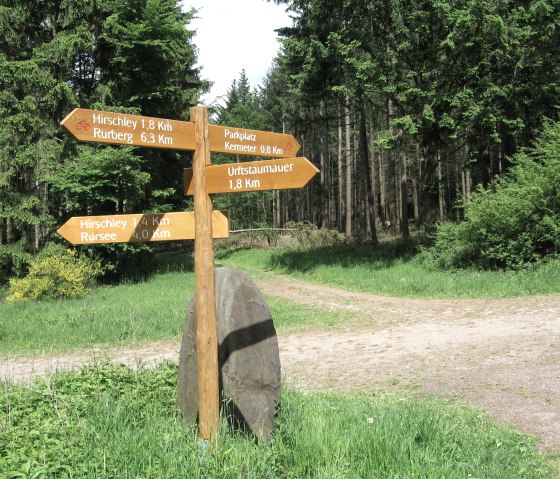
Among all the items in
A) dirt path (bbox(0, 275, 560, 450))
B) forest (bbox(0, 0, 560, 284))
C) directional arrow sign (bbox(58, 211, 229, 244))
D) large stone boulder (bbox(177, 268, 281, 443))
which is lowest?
dirt path (bbox(0, 275, 560, 450))

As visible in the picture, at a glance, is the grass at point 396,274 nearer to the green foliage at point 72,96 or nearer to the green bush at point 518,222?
the green bush at point 518,222

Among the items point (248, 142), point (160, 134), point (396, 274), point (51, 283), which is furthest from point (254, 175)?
point (51, 283)

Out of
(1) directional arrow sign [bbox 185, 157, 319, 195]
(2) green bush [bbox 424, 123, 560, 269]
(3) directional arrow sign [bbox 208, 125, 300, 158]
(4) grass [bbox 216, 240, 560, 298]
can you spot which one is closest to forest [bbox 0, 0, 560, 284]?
(2) green bush [bbox 424, 123, 560, 269]

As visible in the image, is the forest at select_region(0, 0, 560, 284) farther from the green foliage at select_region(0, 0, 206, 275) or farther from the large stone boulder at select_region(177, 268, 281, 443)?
the large stone boulder at select_region(177, 268, 281, 443)

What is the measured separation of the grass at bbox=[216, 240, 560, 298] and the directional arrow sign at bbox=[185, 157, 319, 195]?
9850mm

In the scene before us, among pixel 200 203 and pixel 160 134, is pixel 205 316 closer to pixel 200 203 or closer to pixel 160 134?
pixel 200 203

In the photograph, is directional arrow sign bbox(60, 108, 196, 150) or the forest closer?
directional arrow sign bbox(60, 108, 196, 150)

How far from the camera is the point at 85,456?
10.4 ft

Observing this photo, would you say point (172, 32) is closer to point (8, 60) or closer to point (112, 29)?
point (112, 29)

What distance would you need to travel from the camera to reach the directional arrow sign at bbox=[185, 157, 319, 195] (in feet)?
12.9

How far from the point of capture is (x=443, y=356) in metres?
7.56

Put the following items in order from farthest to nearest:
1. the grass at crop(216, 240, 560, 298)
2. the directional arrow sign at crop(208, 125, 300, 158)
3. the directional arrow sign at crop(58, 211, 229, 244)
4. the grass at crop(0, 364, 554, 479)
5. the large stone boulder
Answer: the grass at crop(216, 240, 560, 298) < the directional arrow sign at crop(208, 125, 300, 158) < the large stone boulder < the directional arrow sign at crop(58, 211, 229, 244) < the grass at crop(0, 364, 554, 479)

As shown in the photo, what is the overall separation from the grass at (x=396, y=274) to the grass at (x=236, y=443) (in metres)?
8.83

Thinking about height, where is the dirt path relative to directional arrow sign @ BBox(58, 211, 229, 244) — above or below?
below
